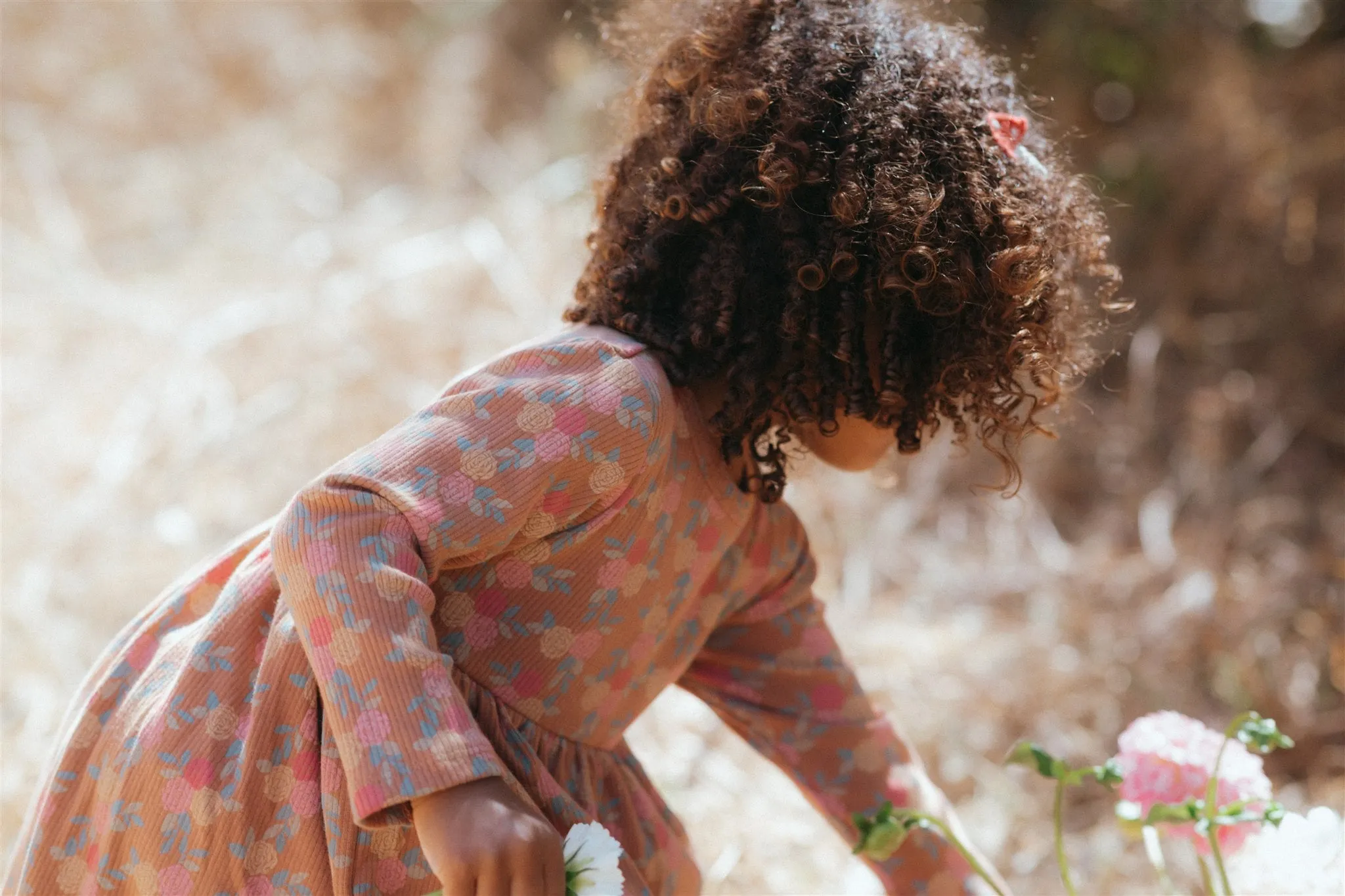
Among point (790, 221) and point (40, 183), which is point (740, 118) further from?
point (40, 183)

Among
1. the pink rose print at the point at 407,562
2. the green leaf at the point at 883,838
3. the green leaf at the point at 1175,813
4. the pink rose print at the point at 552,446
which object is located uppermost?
the pink rose print at the point at 552,446

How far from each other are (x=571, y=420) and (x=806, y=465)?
35cm

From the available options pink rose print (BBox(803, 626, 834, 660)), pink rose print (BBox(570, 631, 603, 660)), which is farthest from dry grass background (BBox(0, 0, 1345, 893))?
pink rose print (BBox(570, 631, 603, 660))

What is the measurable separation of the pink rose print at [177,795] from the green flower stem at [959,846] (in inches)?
19.8

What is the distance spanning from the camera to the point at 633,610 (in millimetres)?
872

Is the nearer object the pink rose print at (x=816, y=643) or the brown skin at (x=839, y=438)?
the brown skin at (x=839, y=438)

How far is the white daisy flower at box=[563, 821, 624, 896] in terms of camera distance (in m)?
0.64

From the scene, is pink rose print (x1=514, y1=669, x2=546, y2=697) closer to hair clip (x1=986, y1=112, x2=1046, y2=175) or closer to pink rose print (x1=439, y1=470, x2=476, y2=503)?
pink rose print (x1=439, y1=470, x2=476, y2=503)

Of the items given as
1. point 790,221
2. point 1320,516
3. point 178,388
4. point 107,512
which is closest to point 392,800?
point 790,221

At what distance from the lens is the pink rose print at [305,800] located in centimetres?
75

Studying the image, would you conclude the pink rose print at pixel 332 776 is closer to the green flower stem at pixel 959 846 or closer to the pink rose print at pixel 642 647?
the pink rose print at pixel 642 647

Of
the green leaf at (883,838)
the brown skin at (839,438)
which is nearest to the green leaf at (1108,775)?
the green leaf at (883,838)

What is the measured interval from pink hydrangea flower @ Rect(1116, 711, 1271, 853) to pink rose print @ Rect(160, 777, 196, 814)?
678 mm

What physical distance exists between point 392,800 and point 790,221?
45cm
